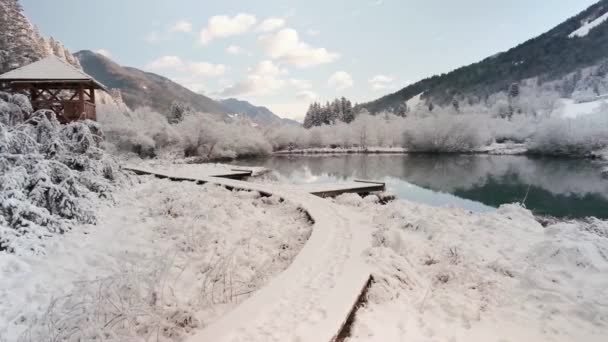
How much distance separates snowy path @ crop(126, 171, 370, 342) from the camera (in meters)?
3.65

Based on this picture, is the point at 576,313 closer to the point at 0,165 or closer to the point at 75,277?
the point at 75,277

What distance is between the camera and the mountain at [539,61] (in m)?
92.4

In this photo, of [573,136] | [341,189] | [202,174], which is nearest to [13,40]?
[202,174]

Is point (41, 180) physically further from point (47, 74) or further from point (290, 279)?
point (47, 74)

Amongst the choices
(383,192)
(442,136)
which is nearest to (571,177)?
(383,192)

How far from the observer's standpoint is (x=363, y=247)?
6.67m

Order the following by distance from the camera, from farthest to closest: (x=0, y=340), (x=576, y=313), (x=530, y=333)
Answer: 1. (x=576, y=313)
2. (x=530, y=333)
3. (x=0, y=340)

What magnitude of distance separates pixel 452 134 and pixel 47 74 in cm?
4819

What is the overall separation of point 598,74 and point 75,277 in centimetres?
10786

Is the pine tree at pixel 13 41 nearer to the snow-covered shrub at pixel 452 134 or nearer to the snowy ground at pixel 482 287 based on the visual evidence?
the snowy ground at pixel 482 287

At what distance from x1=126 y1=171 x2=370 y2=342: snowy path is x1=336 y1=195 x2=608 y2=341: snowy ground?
1.02 ft

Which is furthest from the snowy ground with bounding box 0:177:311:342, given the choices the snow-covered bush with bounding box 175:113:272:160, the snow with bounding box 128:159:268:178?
the snow-covered bush with bounding box 175:113:272:160

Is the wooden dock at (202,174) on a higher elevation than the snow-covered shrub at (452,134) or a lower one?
lower

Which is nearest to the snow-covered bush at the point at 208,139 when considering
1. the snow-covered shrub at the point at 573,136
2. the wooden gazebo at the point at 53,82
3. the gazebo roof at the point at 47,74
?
the wooden gazebo at the point at 53,82
